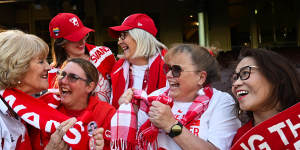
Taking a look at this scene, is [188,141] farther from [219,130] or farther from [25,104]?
[25,104]

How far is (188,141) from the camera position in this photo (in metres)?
1.82

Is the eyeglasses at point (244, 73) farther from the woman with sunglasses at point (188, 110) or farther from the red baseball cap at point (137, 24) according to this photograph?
the red baseball cap at point (137, 24)

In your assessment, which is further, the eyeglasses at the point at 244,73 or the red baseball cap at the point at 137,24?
the red baseball cap at the point at 137,24

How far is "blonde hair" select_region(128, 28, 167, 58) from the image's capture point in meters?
2.95

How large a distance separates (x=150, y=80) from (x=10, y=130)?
4.47ft

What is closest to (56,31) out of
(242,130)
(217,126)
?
(217,126)

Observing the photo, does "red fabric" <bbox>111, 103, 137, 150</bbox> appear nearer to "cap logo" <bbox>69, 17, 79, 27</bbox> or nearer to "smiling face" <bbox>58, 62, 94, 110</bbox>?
"smiling face" <bbox>58, 62, 94, 110</bbox>

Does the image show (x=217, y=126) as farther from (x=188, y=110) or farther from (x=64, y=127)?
(x=64, y=127)

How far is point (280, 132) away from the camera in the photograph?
5.46 ft

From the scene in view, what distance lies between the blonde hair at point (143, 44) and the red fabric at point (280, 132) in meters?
1.47

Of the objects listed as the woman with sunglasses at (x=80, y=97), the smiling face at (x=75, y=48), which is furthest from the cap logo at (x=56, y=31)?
the woman with sunglasses at (x=80, y=97)

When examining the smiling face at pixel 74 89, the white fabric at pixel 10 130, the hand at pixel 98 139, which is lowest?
the hand at pixel 98 139

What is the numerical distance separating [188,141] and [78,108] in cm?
83

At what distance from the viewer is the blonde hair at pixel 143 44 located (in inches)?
116
